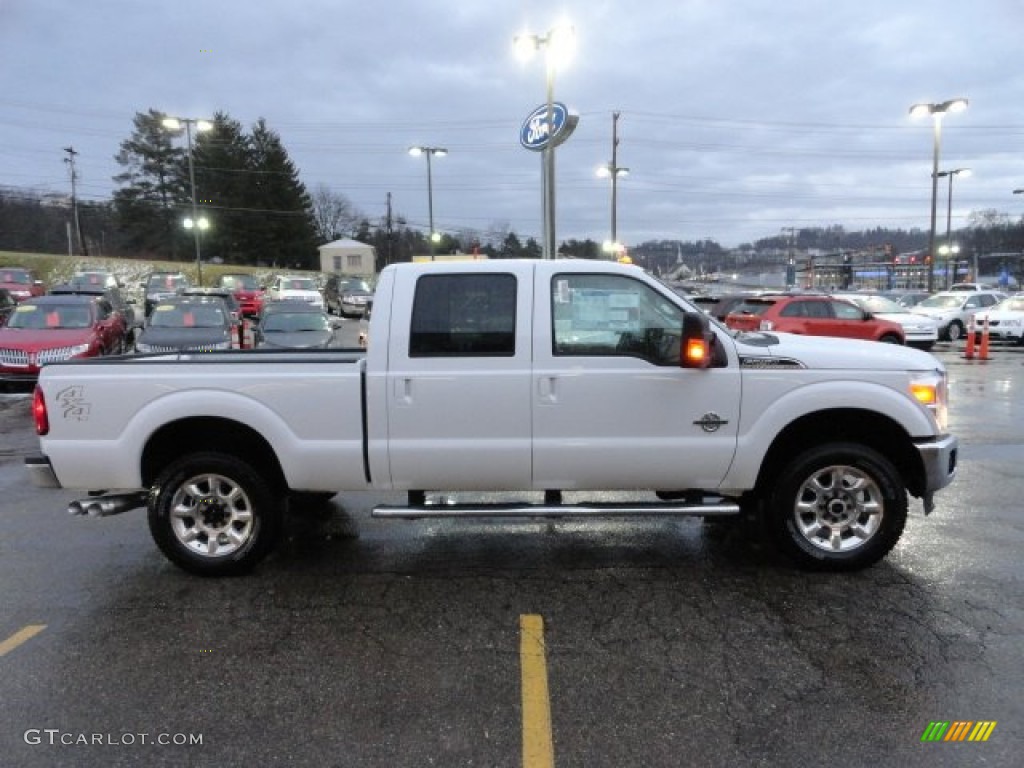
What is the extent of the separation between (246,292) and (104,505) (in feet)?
91.8

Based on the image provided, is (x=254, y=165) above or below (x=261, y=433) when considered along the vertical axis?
above

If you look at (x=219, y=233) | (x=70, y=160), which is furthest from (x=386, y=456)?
(x=70, y=160)

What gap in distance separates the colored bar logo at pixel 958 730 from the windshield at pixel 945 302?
82.6ft

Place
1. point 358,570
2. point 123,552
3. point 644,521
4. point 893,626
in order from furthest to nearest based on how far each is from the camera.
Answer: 1. point 644,521
2. point 123,552
3. point 358,570
4. point 893,626

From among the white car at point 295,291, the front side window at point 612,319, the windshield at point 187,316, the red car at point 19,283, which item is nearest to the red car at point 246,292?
the white car at point 295,291

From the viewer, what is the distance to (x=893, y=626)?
401 centimetres

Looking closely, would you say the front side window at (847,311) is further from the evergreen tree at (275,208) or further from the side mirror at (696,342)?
the evergreen tree at (275,208)

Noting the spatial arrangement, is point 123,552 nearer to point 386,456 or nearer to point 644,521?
point 386,456

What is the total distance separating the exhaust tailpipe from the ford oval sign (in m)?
15.9

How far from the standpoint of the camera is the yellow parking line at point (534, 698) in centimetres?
294

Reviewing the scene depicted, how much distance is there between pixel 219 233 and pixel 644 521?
70667 millimetres

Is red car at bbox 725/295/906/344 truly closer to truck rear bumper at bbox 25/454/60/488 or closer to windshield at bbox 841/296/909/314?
windshield at bbox 841/296/909/314

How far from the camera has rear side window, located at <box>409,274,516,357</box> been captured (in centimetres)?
461

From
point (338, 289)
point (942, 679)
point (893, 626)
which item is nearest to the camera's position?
point (942, 679)
